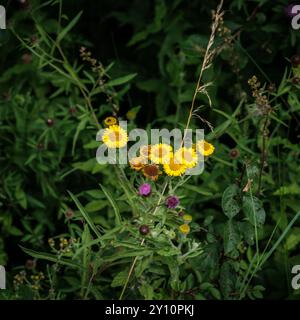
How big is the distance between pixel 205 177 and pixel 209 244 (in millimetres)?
415

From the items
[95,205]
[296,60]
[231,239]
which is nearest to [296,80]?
[296,60]

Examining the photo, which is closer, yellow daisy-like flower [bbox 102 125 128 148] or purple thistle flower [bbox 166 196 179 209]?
purple thistle flower [bbox 166 196 179 209]

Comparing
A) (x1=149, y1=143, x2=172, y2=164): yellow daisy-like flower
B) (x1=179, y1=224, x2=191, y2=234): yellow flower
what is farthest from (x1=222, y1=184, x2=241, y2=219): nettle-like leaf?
(x1=149, y1=143, x2=172, y2=164): yellow daisy-like flower

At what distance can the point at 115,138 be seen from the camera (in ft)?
6.22

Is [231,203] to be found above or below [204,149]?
below

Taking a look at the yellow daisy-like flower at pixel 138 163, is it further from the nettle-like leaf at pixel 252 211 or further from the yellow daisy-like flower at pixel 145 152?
the nettle-like leaf at pixel 252 211

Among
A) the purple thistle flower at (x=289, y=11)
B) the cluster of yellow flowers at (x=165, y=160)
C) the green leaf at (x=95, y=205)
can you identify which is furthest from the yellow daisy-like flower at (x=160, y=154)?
the purple thistle flower at (x=289, y=11)

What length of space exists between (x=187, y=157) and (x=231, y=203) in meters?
0.26

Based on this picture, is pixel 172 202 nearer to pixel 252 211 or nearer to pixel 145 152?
pixel 145 152

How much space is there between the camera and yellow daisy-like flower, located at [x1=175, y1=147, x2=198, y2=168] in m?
1.77

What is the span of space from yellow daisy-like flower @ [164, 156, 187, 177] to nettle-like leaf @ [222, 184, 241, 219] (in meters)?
0.25

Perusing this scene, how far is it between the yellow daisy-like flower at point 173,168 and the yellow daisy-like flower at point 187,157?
12 millimetres

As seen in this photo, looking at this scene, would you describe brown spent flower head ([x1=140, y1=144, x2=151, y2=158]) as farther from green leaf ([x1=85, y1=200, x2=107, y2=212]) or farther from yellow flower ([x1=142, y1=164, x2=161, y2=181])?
green leaf ([x1=85, y1=200, x2=107, y2=212])

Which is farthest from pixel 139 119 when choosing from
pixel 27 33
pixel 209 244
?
pixel 209 244
